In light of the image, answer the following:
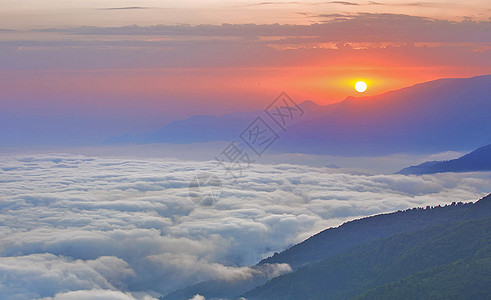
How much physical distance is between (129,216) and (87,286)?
57097 millimetres

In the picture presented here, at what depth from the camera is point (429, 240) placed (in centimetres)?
9694

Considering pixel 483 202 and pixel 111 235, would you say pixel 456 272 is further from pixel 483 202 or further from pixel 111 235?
pixel 111 235

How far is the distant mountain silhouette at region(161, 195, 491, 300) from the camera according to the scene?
96.1 meters

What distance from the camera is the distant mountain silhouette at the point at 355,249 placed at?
9612 centimetres

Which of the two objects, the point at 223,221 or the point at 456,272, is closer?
the point at 456,272

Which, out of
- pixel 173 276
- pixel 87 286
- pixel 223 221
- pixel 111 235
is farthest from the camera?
pixel 223 221

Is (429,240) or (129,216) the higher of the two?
(129,216)

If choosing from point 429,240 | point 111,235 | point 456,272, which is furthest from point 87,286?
point 456,272

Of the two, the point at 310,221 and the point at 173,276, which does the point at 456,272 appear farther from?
the point at 310,221

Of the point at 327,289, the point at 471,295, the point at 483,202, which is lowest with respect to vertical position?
the point at 471,295

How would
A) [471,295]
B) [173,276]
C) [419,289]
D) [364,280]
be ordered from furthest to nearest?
[173,276] → [364,280] → [419,289] → [471,295]

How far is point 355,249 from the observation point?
106 metres

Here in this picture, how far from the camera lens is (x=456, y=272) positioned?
260 ft

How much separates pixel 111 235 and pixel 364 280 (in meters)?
86.3
